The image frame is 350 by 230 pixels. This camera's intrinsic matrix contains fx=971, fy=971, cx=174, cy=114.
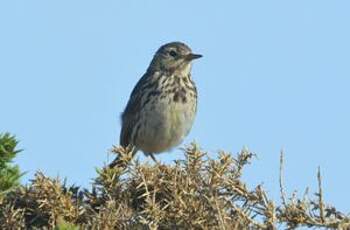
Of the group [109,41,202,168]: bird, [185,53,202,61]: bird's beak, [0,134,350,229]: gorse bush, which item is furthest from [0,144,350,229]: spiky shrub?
[185,53,202,61]: bird's beak

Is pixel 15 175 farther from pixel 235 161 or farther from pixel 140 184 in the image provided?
pixel 235 161

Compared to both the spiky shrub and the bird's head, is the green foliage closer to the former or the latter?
the spiky shrub

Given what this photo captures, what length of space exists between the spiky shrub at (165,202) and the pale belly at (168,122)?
19.6 ft

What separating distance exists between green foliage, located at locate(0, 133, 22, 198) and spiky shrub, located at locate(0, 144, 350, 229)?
13 centimetres

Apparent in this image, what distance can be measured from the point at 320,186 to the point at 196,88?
790 centimetres

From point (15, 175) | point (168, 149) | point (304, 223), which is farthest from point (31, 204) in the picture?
point (168, 149)

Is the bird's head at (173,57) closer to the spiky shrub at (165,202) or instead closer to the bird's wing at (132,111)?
the bird's wing at (132,111)

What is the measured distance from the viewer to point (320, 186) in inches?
206

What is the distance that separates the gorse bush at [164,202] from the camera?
5.34 metres

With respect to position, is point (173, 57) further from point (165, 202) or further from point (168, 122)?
point (165, 202)

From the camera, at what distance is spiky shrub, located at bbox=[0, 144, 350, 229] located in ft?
17.5

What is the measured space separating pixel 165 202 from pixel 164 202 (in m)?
0.04

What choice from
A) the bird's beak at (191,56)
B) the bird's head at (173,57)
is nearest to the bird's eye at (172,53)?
the bird's head at (173,57)

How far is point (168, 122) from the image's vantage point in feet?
40.8
